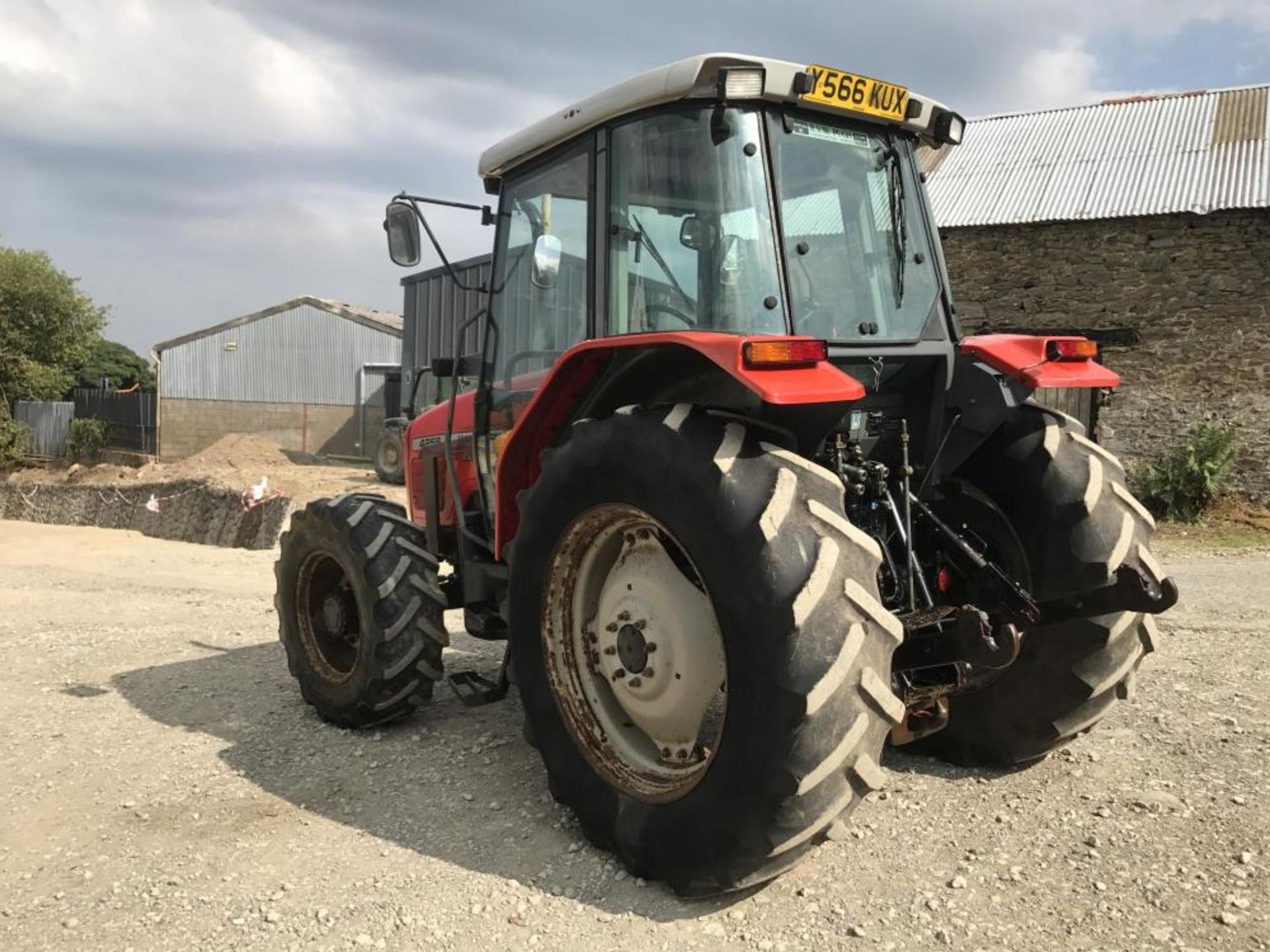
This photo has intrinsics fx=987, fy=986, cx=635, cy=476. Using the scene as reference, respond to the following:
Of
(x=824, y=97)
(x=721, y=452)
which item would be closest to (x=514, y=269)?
(x=824, y=97)

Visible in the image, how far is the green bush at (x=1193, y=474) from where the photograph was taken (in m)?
12.9

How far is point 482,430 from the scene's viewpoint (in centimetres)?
438

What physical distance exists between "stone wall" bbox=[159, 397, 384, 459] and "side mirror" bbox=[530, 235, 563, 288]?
26.4 metres

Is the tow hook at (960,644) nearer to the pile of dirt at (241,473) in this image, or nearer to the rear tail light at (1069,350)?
the rear tail light at (1069,350)

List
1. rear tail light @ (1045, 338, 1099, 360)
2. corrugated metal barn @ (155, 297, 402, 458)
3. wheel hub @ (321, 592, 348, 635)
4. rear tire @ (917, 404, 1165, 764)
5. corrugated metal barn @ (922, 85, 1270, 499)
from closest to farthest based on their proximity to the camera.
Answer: rear tire @ (917, 404, 1165, 764)
rear tail light @ (1045, 338, 1099, 360)
wheel hub @ (321, 592, 348, 635)
corrugated metal barn @ (922, 85, 1270, 499)
corrugated metal barn @ (155, 297, 402, 458)

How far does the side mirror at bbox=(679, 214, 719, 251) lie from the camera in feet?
10.7

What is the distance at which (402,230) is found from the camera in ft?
13.4

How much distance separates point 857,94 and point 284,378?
96.5ft

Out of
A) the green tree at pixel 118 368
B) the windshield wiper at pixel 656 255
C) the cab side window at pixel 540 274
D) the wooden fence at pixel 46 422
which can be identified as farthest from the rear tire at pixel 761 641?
the green tree at pixel 118 368

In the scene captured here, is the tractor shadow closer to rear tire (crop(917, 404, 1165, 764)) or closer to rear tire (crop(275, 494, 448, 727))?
rear tire (crop(275, 494, 448, 727))

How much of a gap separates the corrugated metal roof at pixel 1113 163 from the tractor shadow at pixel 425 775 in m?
11.9

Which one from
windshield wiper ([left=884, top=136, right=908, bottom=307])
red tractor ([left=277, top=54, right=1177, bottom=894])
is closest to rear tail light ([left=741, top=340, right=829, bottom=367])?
red tractor ([left=277, top=54, right=1177, bottom=894])

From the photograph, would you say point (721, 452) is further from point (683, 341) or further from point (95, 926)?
point (95, 926)

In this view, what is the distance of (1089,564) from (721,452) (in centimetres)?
142
